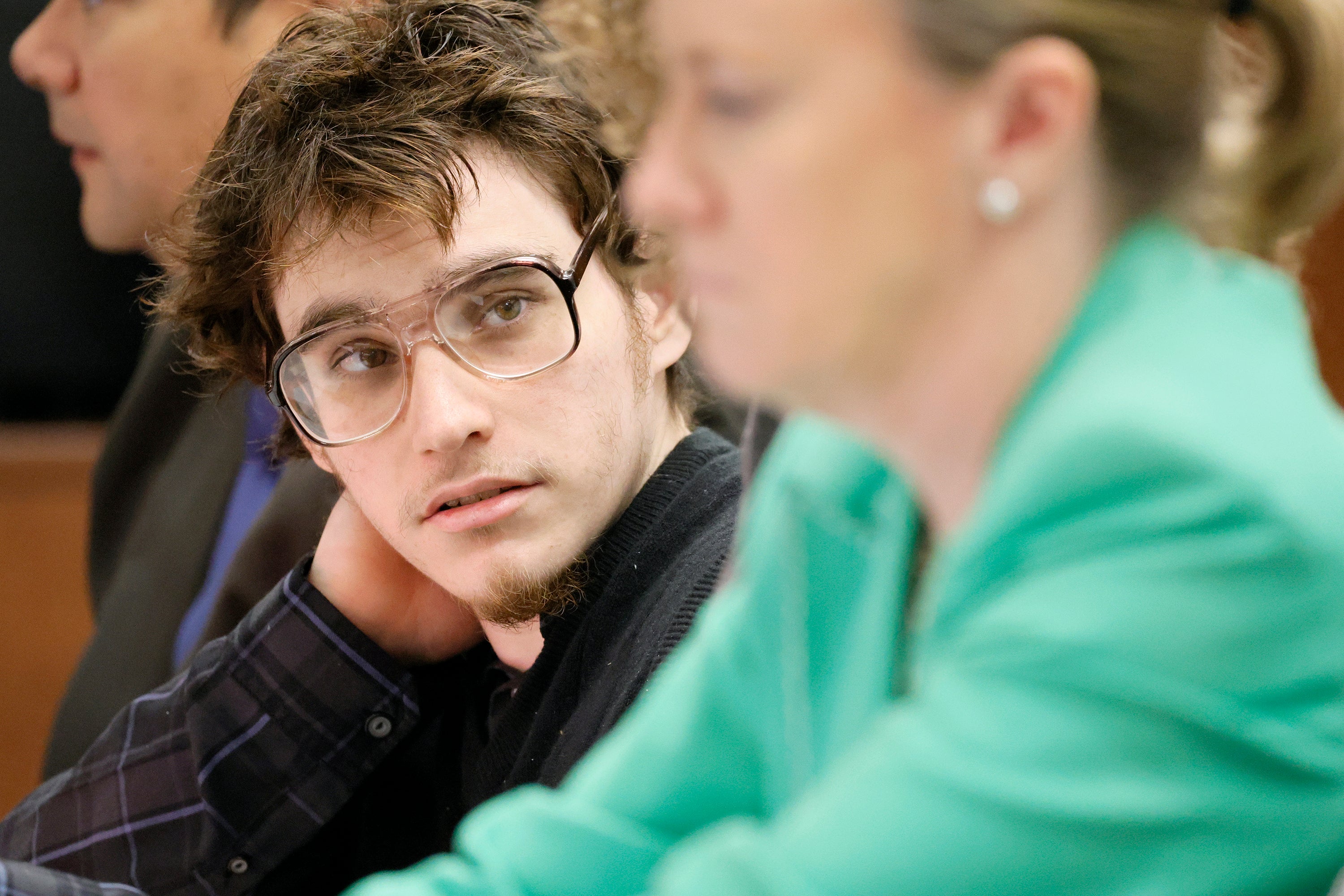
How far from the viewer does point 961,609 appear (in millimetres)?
375

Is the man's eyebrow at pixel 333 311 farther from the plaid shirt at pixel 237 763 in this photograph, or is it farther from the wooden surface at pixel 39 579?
the wooden surface at pixel 39 579

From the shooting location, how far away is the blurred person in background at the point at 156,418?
5.16 ft

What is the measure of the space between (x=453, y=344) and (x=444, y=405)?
5cm

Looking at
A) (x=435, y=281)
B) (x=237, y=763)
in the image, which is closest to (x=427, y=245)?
(x=435, y=281)

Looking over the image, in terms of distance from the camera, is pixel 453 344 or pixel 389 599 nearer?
pixel 453 344

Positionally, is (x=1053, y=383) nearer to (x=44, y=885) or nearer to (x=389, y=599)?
(x=44, y=885)

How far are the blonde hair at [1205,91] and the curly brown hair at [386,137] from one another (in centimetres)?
57

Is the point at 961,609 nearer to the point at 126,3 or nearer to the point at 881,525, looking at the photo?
the point at 881,525

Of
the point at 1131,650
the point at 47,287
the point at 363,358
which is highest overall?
the point at 1131,650

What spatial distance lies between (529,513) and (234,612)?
609 mm

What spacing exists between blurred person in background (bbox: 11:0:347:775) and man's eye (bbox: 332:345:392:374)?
0.50 metres

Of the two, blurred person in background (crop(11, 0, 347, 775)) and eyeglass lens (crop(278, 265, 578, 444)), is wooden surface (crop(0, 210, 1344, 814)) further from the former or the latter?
eyeglass lens (crop(278, 265, 578, 444))

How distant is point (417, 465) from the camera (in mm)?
916

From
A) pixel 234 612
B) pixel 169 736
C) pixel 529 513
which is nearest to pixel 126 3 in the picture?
pixel 234 612
